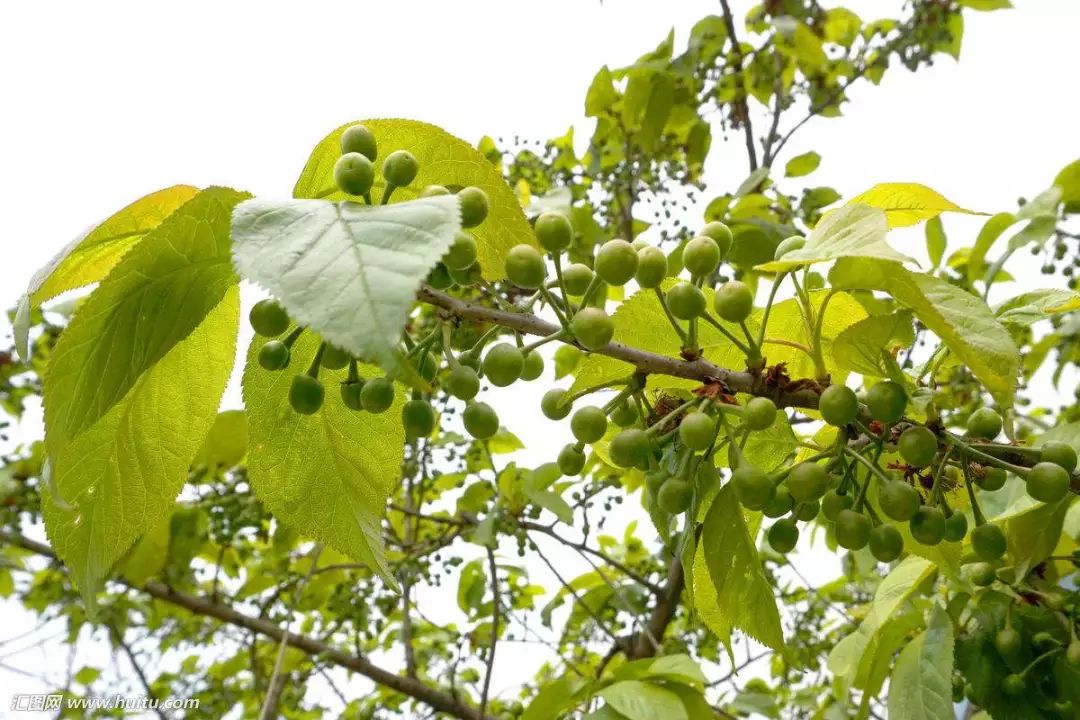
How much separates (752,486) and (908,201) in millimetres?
513

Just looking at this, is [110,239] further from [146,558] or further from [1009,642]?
[146,558]

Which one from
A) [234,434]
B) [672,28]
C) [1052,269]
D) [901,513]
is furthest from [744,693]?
[672,28]

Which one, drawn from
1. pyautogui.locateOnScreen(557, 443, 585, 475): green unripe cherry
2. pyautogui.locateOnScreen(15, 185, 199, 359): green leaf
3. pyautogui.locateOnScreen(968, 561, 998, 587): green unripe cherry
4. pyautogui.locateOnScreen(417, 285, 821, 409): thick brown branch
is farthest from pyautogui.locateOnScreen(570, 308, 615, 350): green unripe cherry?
pyautogui.locateOnScreen(968, 561, 998, 587): green unripe cherry

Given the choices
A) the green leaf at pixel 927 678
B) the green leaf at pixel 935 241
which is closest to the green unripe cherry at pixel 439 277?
the green leaf at pixel 927 678

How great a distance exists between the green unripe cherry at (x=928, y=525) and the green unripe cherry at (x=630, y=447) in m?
0.35

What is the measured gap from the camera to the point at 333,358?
1008 mm

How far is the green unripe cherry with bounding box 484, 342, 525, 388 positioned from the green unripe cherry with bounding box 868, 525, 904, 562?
0.51 m

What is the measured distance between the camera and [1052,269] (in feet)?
9.96

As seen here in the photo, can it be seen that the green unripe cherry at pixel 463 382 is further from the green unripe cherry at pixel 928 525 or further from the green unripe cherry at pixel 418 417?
the green unripe cherry at pixel 928 525

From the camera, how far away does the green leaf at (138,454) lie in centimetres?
102

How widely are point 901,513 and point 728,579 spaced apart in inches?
8.8

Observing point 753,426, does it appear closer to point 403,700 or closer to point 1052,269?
point 1052,269

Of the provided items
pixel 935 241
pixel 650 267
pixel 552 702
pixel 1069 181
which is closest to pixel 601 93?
pixel 935 241

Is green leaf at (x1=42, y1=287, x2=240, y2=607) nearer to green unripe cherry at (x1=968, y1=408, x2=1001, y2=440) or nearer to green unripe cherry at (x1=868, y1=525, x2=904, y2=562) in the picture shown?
green unripe cherry at (x1=868, y1=525, x2=904, y2=562)
